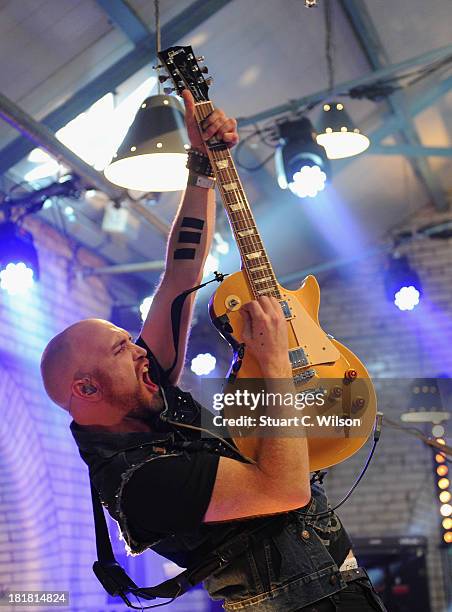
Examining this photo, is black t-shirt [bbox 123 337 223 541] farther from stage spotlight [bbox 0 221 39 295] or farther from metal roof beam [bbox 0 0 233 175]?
metal roof beam [bbox 0 0 233 175]

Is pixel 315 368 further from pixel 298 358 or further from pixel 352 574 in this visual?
pixel 352 574

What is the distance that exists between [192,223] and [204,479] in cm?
79

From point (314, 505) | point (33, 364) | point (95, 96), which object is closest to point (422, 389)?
point (314, 505)

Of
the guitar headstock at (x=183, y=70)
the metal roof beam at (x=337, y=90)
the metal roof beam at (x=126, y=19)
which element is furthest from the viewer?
the metal roof beam at (x=337, y=90)

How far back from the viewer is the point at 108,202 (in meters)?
6.12

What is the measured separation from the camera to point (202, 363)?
22.0 feet

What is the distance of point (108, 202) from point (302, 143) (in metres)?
1.73

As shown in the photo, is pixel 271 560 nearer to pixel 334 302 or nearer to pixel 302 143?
pixel 302 143

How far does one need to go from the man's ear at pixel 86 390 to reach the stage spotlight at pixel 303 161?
9.93ft

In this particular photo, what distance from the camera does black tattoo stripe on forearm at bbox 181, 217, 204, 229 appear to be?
7.74 feet

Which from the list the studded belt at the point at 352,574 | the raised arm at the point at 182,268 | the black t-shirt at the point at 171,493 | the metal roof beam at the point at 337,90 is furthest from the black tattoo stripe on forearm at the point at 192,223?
the metal roof beam at the point at 337,90

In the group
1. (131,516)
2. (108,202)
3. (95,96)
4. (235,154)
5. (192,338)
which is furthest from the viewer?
(192,338)

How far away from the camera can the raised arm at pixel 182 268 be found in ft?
7.66

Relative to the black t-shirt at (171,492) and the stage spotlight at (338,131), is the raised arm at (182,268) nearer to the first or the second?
the black t-shirt at (171,492)
